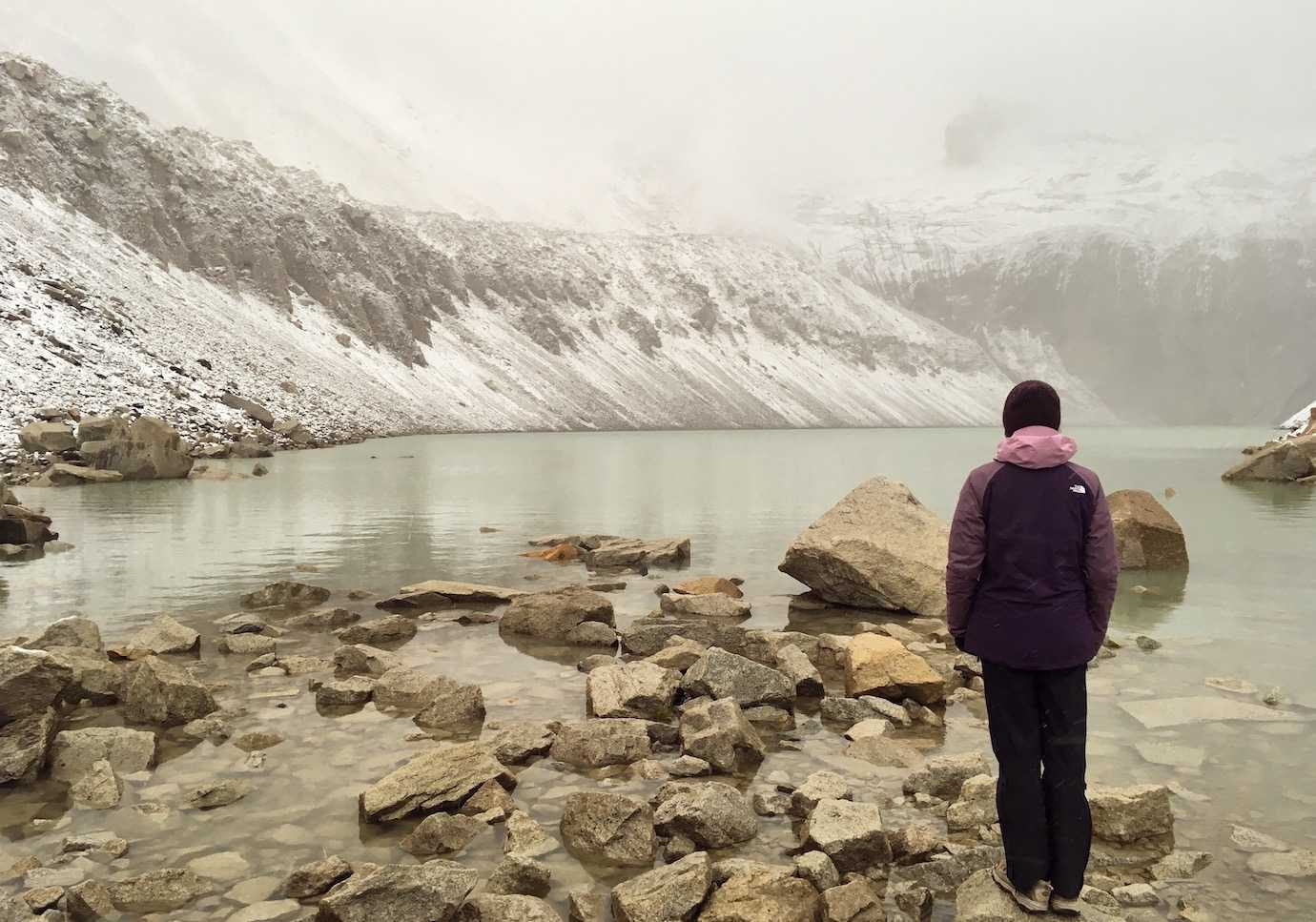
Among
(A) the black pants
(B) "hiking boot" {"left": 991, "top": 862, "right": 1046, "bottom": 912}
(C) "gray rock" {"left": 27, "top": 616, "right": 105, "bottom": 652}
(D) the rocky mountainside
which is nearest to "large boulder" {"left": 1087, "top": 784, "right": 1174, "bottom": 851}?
(A) the black pants

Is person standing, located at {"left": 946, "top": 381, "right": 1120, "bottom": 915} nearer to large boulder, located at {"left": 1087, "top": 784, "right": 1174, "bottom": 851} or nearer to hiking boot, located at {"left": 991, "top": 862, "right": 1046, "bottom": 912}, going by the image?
hiking boot, located at {"left": 991, "top": 862, "right": 1046, "bottom": 912}

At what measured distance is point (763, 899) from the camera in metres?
5.33

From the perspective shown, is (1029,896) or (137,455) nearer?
(1029,896)

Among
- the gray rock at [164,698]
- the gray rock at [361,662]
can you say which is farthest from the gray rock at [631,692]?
the gray rock at [164,698]

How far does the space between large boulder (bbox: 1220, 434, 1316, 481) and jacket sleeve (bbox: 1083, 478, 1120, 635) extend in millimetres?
47443

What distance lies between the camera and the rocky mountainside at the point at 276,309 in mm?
64625

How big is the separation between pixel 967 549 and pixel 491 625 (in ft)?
32.3

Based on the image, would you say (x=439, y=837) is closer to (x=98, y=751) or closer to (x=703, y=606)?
(x=98, y=751)

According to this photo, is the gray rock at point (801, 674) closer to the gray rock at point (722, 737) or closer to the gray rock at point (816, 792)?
the gray rock at point (722, 737)

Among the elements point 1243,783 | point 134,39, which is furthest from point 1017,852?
point 134,39

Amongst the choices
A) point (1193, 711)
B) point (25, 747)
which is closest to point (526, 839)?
point (25, 747)

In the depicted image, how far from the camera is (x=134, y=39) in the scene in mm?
170125

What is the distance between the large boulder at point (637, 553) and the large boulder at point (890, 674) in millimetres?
9947

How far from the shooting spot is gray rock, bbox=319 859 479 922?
5172 mm
